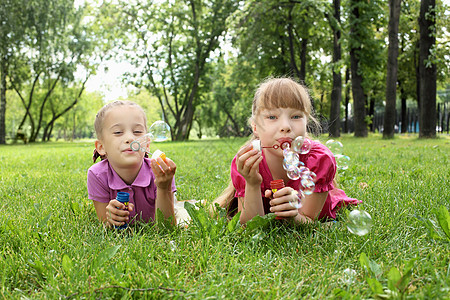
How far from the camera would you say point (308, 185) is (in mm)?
2287

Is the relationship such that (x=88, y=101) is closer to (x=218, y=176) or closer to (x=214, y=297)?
(x=218, y=176)

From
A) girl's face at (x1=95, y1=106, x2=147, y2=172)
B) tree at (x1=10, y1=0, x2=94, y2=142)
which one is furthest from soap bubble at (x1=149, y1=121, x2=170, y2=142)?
tree at (x1=10, y1=0, x2=94, y2=142)

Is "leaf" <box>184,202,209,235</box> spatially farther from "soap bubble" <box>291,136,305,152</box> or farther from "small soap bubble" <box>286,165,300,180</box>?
"soap bubble" <box>291,136,305,152</box>

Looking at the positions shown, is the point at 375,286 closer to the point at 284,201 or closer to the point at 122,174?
the point at 284,201

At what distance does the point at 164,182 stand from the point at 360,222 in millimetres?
1229

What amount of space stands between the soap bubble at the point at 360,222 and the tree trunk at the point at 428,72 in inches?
511

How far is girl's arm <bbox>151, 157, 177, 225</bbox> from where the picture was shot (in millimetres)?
2295

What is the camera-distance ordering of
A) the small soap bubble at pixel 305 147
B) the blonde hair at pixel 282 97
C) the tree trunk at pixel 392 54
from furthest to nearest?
the tree trunk at pixel 392 54 → the blonde hair at pixel 282 97 → the small soap bubble at pixel 305 147

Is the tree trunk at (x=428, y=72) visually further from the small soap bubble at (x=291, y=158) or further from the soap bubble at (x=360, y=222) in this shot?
the soap bubble at (x=360, y=222)

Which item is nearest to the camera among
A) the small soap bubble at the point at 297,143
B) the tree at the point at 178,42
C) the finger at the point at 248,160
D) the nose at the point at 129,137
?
the finger at the point at 248,160

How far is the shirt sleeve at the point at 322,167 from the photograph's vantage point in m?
2.43

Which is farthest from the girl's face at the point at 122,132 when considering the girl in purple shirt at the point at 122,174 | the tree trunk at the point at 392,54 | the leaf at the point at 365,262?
the tree trunk at the point at 392,54

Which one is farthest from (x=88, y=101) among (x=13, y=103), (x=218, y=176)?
(x=218, y=176)

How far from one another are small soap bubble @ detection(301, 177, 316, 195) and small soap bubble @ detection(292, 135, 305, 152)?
0.65ft
